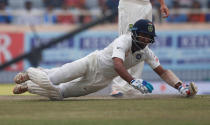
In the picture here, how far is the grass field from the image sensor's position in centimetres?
551

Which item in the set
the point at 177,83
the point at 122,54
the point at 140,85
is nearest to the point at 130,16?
the point at 177,83

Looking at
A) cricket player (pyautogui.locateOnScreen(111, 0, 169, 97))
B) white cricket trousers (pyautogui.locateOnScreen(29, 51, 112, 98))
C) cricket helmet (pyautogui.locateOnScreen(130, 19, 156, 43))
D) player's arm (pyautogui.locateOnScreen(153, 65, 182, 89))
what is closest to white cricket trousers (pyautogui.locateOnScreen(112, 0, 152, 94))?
cricket player (pyautogui.locateOnScreen(111, 0, 169, 97))

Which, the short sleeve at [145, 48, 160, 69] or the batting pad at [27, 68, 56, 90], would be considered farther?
the short sleeve at [145, 48, 160, 69]

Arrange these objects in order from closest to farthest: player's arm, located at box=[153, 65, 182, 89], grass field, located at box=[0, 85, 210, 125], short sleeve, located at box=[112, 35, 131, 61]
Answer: grass field, located at box=[0, 85, 210, 125] → short sleeve, located at box=[112, 35, 131, 61] → player's arm, located at box=[153, 65, 182, 89]

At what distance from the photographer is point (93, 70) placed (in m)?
7.48

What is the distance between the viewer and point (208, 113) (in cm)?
615

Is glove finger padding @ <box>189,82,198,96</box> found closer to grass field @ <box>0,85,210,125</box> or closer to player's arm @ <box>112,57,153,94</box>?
grass field @ <box>0,85,210,125</box>

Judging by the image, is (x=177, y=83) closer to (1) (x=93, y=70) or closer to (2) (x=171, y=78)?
(2) (x=171, y=78)

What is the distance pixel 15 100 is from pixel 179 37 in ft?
23.7

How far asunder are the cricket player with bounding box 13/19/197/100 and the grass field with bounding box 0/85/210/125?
147 millimetres

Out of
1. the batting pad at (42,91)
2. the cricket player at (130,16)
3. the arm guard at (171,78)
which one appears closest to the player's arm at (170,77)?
the arm guard at (171,78)

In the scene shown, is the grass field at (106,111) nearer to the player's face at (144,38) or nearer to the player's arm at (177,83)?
the player's arm at (177,83)

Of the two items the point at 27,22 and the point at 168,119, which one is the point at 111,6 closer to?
the point at 27,22

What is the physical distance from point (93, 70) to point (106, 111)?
1.26 m
